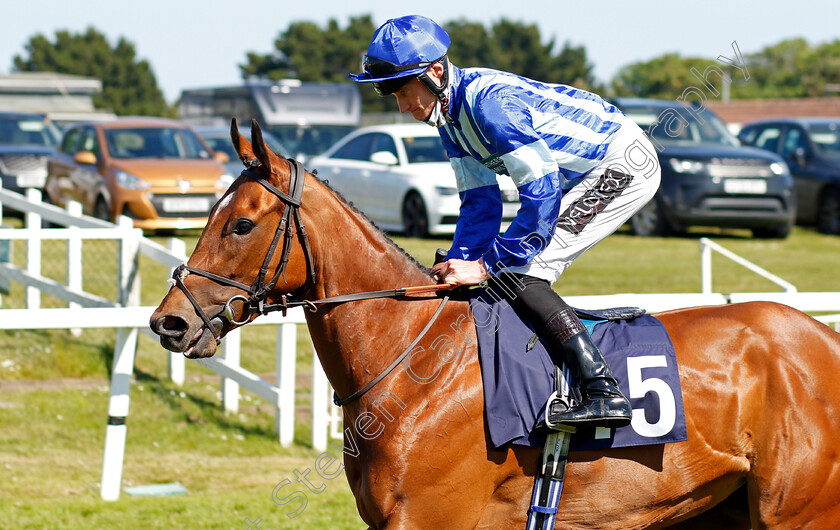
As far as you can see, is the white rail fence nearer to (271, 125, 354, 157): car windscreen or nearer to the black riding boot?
the black riding boot

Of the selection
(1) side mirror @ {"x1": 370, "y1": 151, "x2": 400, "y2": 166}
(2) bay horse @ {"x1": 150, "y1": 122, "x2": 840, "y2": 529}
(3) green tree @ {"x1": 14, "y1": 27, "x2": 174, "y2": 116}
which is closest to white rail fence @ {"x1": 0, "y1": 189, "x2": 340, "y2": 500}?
(2) bay horse @ {"x1": 150, "y1": 122, "x2": 840, "y2": 529}

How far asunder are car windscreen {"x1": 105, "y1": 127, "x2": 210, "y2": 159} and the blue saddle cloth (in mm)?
11583

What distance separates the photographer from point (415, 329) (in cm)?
346

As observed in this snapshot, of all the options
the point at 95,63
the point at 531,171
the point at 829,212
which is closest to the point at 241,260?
the point at 531,171

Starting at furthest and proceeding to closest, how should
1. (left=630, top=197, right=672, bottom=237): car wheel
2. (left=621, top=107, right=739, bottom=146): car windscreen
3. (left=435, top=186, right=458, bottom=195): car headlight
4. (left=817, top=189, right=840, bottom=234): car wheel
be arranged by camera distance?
(left=817, top=189, right=840, bottom=234): car wheel → (left=621, top=107, right=739, bottom=146): car windscreen → (left=630, top=197, right=672, bottom=237): car wheel → (left=435, top=186, right=458, bottom=195): car headlight

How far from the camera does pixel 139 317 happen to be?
5.49 meters

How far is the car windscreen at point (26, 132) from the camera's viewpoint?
1823 cm

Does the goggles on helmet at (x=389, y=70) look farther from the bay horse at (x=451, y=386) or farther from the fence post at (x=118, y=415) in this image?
the fence post at (x=118, y=415)

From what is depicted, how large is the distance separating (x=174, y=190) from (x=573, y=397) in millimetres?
10597

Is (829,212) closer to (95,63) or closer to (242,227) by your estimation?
(242,227)

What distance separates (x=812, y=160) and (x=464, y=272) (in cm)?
1364

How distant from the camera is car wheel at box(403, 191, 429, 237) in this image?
12984 mm

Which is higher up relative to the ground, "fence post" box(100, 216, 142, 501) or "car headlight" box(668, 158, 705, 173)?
"car headlight" box(668, 158, 705, 173)

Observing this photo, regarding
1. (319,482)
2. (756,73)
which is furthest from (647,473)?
(756,73)
